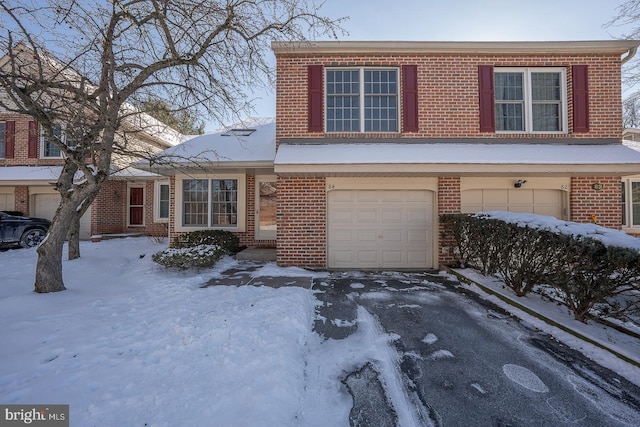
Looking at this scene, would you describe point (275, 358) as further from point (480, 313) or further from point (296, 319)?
point (480, 313)

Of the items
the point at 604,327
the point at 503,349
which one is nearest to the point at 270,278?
the point at 503,349

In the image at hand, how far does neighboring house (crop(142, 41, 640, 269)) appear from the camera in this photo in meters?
7.41

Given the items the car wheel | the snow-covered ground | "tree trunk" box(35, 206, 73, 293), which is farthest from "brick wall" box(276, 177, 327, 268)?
the car wheel

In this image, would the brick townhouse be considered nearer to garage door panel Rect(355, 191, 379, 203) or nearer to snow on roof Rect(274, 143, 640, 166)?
garage door panel Rect(355, 191, 379, 203)

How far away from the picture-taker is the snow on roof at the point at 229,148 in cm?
832

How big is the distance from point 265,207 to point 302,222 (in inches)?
133

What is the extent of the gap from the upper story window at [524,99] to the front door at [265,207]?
7.29 meters

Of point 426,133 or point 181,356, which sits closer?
point 181,356

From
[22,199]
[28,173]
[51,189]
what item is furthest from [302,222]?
[22,199]

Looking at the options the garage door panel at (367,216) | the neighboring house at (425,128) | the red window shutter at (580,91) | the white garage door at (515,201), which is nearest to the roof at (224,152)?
the neighboring house at (425,128)

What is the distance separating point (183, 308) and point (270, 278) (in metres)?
2.14

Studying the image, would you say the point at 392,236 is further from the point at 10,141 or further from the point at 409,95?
the point at 10,141

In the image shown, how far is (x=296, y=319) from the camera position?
3973mm

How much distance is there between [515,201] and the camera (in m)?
7.52
